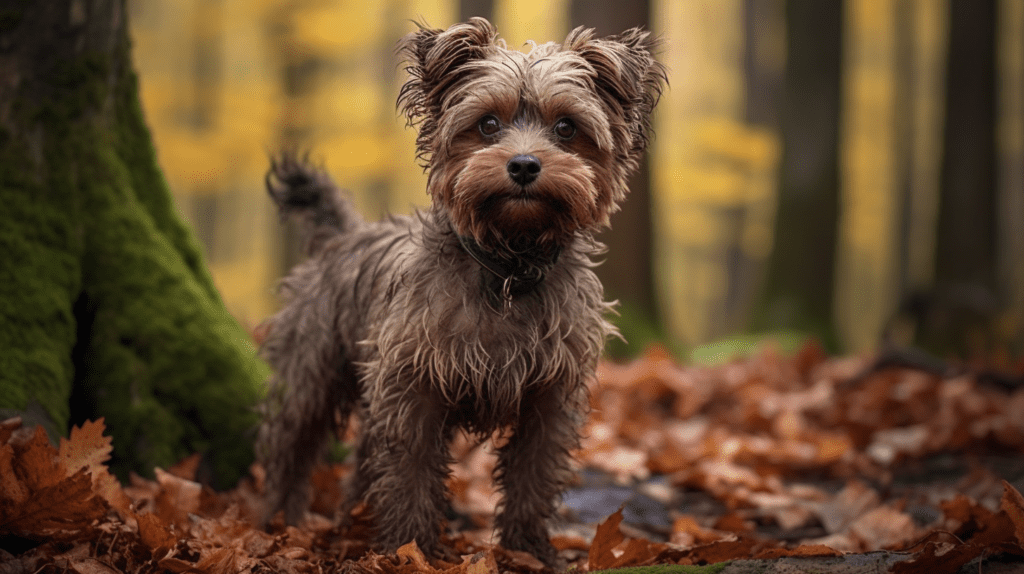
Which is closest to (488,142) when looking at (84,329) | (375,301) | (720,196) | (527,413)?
(375,301)

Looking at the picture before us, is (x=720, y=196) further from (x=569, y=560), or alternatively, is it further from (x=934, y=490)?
(x=569, y=560)

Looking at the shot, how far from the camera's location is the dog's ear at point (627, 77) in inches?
130

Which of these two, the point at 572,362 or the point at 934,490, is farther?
the point at 934,490

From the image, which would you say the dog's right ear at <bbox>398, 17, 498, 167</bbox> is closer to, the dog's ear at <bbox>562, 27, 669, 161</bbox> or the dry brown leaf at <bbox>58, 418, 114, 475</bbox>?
the dog's ear at <bbox>562, 27, 669, 161</bbox>

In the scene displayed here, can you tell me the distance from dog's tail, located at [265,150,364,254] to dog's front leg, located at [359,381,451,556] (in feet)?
4.87

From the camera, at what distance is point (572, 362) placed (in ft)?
10.9

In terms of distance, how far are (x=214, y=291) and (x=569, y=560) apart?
2807 millimetres

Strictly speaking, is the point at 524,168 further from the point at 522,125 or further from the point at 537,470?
the point at 537,470

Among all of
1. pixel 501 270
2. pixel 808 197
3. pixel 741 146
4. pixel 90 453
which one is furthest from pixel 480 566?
pixel 741 146

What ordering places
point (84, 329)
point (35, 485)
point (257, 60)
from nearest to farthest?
1. point (35, 485)
2. point (84, 329)
3. point (257, 60)

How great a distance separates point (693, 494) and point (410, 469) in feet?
7.16

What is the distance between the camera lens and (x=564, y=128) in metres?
3.19

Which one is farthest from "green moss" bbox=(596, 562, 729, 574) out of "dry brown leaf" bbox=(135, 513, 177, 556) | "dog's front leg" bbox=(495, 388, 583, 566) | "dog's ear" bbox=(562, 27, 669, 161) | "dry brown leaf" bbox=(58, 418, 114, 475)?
"dry brown leaf" bbox=(58, 418, 114, 475)

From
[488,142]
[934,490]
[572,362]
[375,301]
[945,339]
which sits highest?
[488,142]
